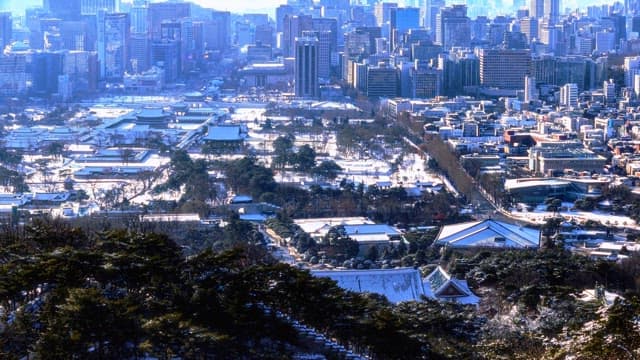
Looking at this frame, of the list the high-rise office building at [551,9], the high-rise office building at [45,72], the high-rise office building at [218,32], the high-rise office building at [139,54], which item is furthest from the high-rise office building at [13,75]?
the high-rise office building at [551,9]

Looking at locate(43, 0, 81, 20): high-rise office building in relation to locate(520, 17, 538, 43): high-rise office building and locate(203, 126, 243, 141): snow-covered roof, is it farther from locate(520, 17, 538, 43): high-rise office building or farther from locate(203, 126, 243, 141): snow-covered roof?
locate(203, 126, 243, 141): snow-covered roof

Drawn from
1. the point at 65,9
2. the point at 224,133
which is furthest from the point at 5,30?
the point at 224,133

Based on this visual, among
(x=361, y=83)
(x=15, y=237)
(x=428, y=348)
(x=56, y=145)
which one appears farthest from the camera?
(x=361, y=83)

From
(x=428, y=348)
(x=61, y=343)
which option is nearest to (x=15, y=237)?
(x=61, y=343)

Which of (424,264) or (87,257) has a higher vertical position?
(87,257)

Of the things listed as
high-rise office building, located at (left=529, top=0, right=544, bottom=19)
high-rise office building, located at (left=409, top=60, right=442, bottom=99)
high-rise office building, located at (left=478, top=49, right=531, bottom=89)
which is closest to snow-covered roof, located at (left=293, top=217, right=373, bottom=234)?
high-rise office building, located at (left=409, top=60, right=442, bottom=99)

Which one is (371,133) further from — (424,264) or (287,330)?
(287,330)

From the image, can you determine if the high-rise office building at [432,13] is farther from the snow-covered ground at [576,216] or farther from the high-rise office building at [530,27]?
the snow-covered ground at [576,216]
